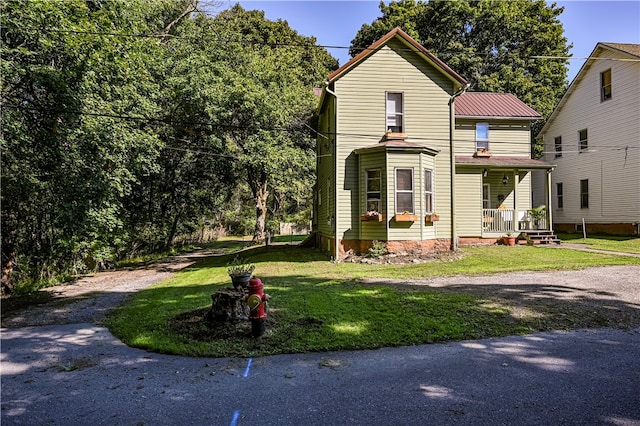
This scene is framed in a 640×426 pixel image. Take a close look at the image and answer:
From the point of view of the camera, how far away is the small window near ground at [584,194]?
20.0m

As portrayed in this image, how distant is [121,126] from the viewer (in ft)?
35.9

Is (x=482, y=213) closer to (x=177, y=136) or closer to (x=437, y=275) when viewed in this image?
(x=437, y=275)

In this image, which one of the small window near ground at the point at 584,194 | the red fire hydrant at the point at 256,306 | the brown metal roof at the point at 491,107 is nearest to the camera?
the red fire hydrant at the point at 256,306

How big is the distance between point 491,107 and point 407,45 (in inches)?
269

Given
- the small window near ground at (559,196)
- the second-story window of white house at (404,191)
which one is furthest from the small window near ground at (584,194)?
the second-story window of white house at (404,191)

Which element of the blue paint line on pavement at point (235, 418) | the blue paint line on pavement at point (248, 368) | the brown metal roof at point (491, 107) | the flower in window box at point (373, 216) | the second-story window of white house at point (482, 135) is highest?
the brown metal roof at point (491, 107)

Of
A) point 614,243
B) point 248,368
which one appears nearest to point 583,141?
point 614,243

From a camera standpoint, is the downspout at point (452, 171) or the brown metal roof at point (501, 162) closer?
the downspout at point (452, 171)

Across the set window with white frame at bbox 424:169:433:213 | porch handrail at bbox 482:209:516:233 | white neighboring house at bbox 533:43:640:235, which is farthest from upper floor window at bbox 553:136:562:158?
window with white frame at bbox 424:169:433:213

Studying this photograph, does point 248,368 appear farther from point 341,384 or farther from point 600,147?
point 600,147

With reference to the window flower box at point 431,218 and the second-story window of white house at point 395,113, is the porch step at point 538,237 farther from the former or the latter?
the second-story window of white house at point 395,113

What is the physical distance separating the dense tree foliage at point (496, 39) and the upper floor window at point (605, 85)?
1234 centimetres

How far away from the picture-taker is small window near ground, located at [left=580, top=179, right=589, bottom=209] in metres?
20.0

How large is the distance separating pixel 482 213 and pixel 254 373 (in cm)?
1497
